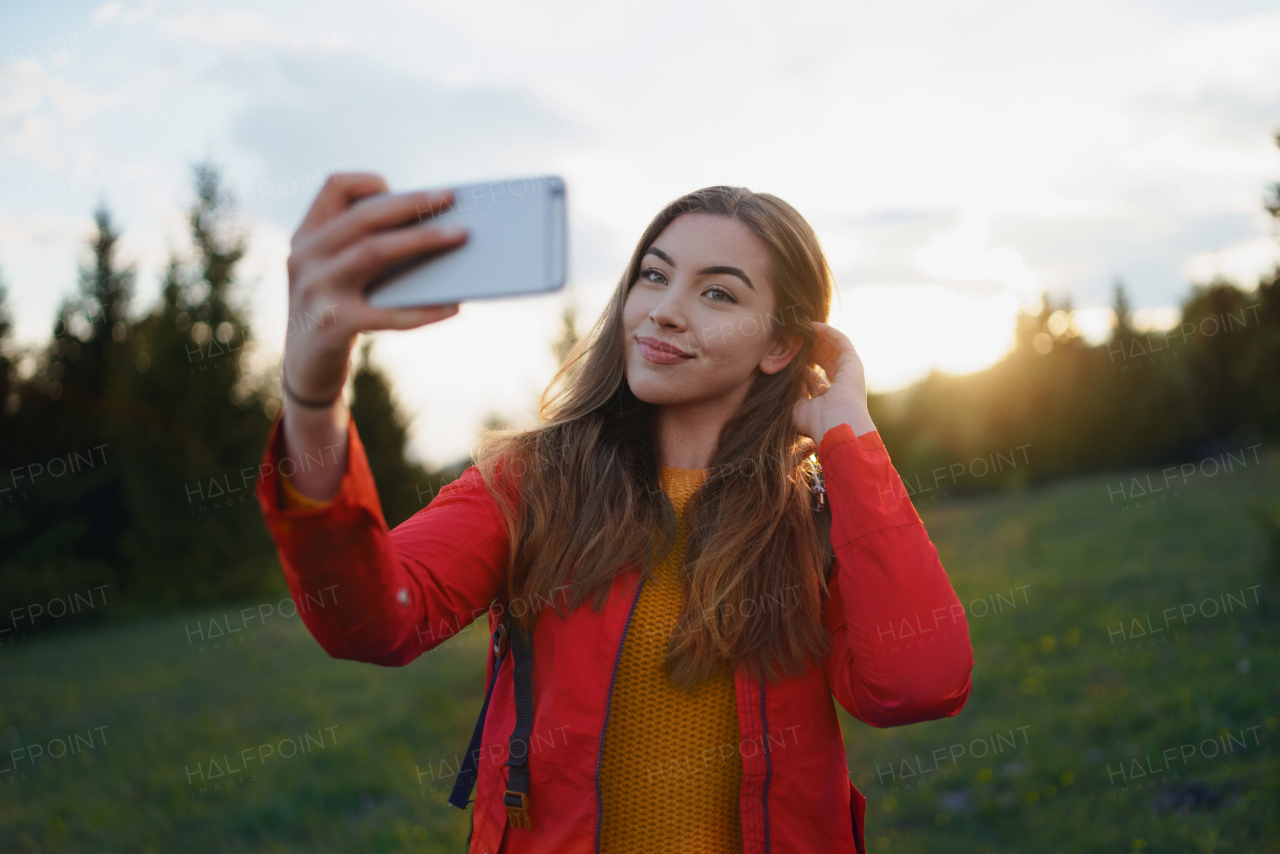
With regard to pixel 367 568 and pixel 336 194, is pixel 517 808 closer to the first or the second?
pixel 367 568

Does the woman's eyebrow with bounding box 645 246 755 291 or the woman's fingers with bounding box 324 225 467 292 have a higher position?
the woman's fingers with bounding box 324 225 467 292

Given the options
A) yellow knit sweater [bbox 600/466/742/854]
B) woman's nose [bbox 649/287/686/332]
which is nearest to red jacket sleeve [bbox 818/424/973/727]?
yellow knit sweater [bbox 600/466/742/854]

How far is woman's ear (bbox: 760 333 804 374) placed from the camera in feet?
8.20

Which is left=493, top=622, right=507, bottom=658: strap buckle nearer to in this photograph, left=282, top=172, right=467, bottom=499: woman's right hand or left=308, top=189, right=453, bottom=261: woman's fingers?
left=282, top=172, right=467, bottom=499: woman's right hand

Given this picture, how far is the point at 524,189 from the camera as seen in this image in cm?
104

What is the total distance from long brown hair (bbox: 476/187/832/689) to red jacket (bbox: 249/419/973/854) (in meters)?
0.08

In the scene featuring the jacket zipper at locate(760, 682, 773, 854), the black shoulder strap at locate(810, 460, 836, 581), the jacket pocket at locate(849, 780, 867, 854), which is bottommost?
the jacket pocket at locate(849, 780, 867, 854)

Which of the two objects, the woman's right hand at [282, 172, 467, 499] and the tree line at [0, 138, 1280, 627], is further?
the tree line at [0, 138, 1280, 627]

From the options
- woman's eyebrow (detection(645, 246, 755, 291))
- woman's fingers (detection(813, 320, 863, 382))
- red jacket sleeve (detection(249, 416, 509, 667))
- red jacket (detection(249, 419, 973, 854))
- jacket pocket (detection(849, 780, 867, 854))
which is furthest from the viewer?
woman's fingers (detection(813, 320, 863, 382))

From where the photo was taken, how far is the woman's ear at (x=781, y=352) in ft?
8.20

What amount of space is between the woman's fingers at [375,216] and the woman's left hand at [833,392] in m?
1.40

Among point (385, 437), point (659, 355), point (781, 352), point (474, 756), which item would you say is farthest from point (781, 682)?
point (385, 437)

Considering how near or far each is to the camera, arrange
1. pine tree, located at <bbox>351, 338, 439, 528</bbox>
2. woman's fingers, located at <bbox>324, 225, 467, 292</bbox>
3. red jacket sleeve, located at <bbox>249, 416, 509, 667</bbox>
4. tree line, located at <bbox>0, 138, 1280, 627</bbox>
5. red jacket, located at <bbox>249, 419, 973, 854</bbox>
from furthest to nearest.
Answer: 1. pine tree, located at <bbox>351, 338, 439, 528</bbox>
2. tree line, located at <bbox>0, 138, 1280, 627</bbox>
3. red jacket, located at <bbox>249, 419, 973, 854</bbox>
4. red jacket sleeve, located at <bbox>249, 416, 509, 667</bbox>
5. woman's fingers, located at <bbox>324, 225, 467, 292</bbox>

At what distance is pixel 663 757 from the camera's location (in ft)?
6.42
